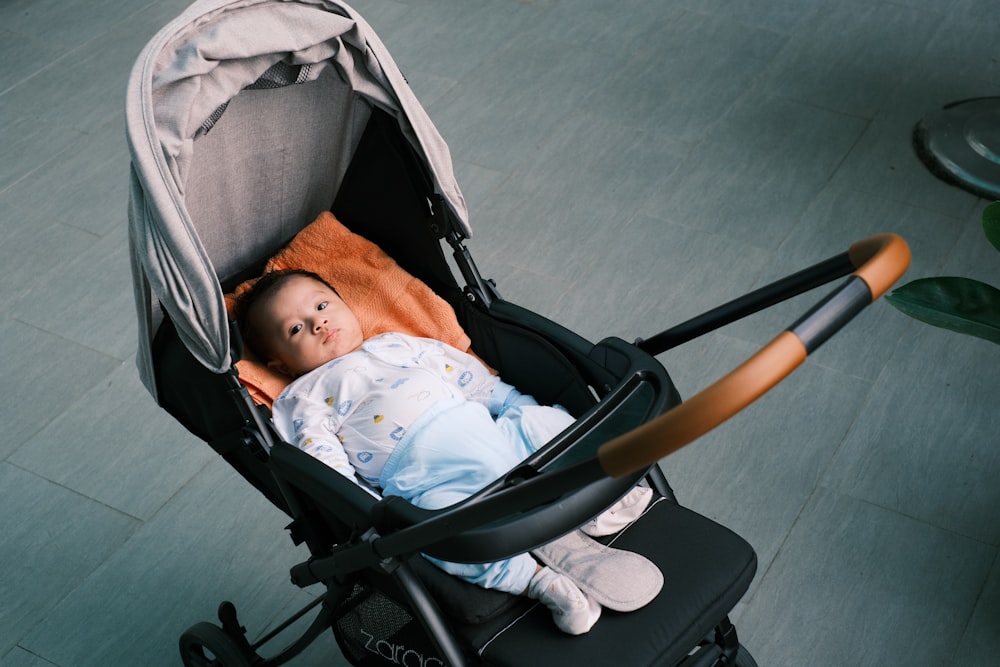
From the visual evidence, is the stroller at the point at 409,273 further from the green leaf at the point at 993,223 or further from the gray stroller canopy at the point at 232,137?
the green leaf at the point at 993,223

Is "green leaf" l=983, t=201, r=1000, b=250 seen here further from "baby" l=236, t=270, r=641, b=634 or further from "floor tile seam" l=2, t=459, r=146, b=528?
"floor tile seam" l=2, t=459, r=146, b=528

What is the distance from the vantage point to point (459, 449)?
1.55m

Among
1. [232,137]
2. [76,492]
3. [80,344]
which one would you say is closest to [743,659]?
[232,137]

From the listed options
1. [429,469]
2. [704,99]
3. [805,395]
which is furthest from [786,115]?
[429,469]

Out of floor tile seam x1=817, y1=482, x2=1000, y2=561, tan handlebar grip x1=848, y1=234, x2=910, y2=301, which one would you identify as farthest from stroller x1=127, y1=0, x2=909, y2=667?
floor tile seam x1=817, y1=482, x2=1000, y2=561

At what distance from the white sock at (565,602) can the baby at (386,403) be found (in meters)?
0.03

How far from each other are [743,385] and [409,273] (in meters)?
1.02

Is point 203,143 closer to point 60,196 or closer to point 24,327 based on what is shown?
point 24,327

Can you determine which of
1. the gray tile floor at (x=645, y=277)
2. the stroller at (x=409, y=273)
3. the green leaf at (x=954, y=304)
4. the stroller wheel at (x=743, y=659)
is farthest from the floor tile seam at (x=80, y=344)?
the green leaf at (x=954, y=304)

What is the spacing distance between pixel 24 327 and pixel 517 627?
1681 mm

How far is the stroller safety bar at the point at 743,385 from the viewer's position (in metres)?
0.91

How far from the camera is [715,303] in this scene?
2.52 m

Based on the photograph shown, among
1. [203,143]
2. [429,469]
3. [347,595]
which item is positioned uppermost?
[203,143]

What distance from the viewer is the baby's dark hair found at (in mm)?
1693
